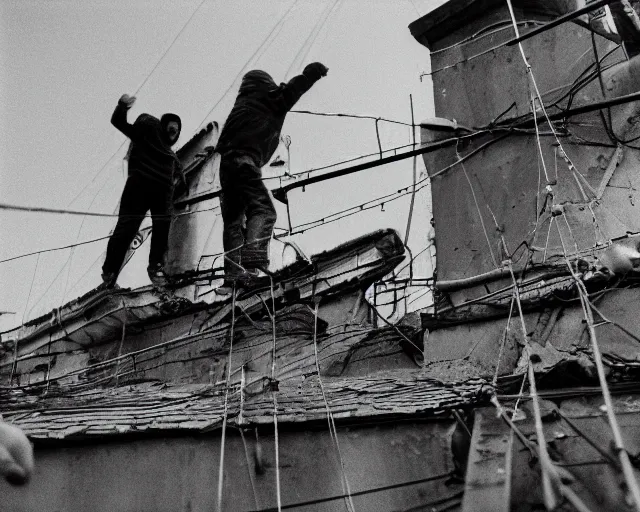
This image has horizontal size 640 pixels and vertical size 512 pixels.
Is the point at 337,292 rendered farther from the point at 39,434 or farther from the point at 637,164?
the point at 39,434

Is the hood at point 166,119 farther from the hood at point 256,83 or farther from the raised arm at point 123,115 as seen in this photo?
the hood at point 256,83

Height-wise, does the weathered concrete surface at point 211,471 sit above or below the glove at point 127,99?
below

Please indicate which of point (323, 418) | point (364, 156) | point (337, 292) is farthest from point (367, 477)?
point (337, 292)

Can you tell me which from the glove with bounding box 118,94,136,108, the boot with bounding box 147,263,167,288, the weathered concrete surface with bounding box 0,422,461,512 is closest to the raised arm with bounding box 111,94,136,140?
the glove with bounding box 118,94,136,108

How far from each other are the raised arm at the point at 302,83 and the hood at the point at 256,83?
1.00 ft

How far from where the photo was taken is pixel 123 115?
1069 cm

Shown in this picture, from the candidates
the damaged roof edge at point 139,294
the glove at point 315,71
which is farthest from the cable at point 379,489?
the glove at point 315,71

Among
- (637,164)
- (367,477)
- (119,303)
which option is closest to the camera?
(367,477)

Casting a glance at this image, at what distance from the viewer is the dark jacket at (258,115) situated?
10359 millimetres

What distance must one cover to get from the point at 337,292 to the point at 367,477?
469 centimetres

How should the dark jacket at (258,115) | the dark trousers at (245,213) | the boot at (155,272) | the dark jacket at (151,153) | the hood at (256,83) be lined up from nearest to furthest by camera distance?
the dark trousers at (245,213)
the dark jacket at (258,115)
the hood at (256,83)
the dark jacket at (151,153)
the boot at (155,272)

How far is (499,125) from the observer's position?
846 cm

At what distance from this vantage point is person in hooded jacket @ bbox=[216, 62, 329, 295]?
1006 cm

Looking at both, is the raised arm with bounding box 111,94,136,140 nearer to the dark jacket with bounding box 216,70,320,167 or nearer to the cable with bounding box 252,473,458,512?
the dark jacket with bounding box 216,70,320,167
